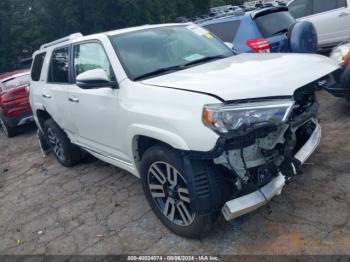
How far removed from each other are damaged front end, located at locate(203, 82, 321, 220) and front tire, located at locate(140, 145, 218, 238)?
0.95 feet

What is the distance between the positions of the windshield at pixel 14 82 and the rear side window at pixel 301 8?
6784 millimetres

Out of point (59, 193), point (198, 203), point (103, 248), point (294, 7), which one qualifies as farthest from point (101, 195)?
point (294, 7)

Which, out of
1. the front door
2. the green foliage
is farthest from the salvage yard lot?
the green foliage

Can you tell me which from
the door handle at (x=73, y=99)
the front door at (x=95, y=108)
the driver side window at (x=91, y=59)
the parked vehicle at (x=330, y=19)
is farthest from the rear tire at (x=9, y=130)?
the parked vehicle at (x=330, y=19)

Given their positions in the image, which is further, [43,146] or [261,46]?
[43,146]

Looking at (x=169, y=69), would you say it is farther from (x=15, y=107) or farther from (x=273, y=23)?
(x=15, y=107)

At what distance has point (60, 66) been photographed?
506 cm

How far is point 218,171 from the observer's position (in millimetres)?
2959

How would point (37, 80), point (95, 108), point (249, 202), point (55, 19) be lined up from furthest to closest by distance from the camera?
point (55, 19), point (37, 80), point (95, 108), point (249, 202)

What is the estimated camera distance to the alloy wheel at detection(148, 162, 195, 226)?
3.16 m

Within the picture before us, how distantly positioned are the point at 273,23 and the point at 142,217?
14.5 feet

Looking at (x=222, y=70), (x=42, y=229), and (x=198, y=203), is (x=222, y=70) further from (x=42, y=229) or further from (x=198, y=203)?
(x=42, y=229)

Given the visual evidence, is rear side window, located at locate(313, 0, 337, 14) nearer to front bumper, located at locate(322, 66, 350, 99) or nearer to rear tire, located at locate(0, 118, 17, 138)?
front bumper, located at locate(322, 66, 350, 99)

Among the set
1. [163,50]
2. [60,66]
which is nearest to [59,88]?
[60,66]
